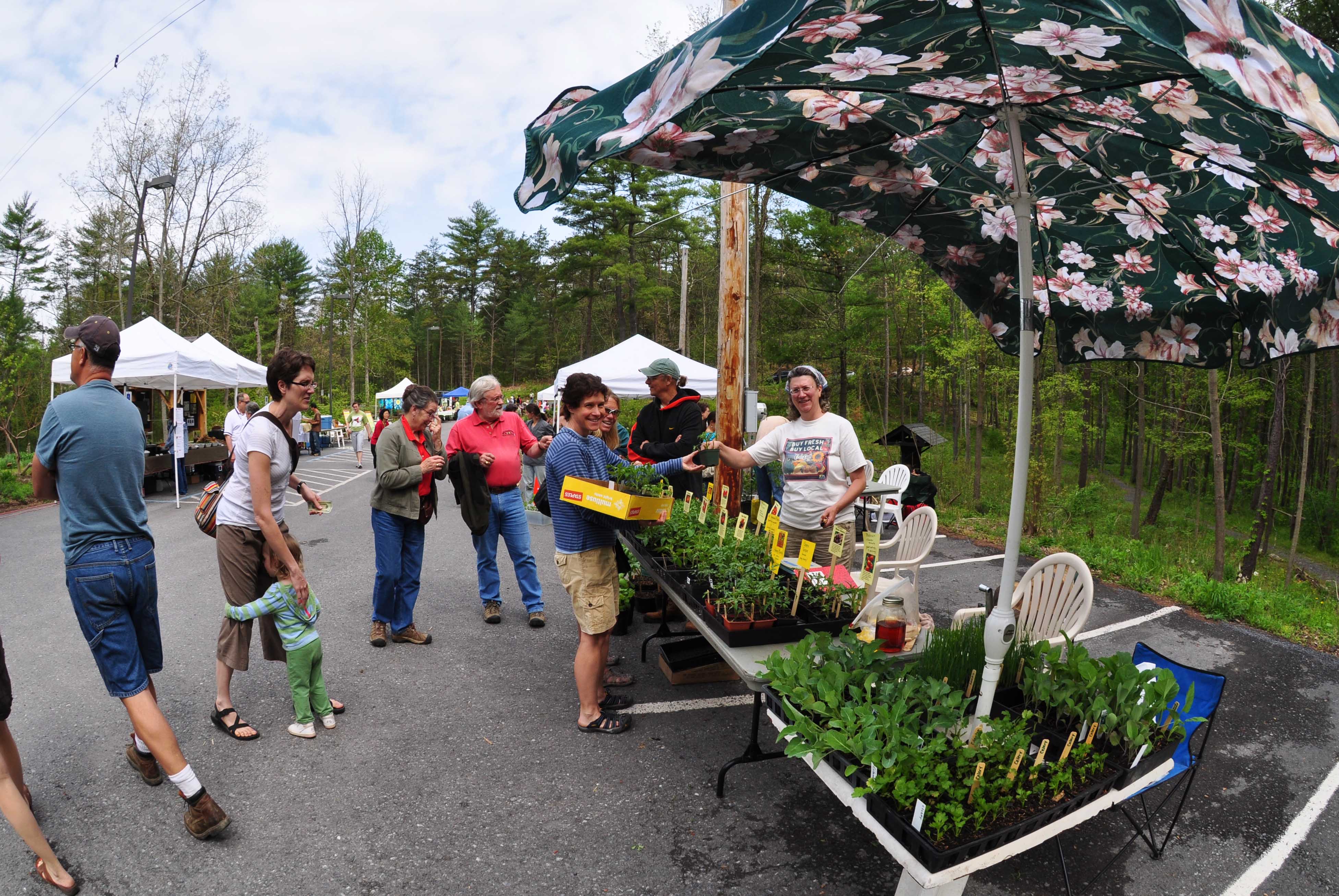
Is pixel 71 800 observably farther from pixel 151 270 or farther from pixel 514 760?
pixel 151 270

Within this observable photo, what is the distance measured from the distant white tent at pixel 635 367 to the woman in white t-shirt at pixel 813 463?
23.5 feet

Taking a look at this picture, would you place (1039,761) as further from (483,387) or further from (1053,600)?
(483,387)

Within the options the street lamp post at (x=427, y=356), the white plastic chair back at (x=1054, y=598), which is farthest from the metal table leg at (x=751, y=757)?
the street lamp post at (x=427, y=356)

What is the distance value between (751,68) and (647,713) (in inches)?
121

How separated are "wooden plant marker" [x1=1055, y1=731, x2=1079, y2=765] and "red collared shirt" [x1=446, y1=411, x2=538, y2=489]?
3.75 meters

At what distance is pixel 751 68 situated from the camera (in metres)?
1.78

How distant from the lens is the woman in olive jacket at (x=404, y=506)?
4.39 meters

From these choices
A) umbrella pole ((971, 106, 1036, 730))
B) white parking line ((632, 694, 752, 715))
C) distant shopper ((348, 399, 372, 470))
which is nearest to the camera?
umbrella pole ((971, 106, 1036, 730))

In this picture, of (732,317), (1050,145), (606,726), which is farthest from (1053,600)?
(732,317)

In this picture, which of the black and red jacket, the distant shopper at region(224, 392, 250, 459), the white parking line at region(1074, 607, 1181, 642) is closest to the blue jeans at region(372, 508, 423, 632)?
the black and red jacket

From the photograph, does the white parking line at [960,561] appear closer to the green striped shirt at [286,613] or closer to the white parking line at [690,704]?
the white parking line at [690,704]

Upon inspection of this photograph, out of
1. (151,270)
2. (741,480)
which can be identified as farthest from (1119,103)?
(151,270)

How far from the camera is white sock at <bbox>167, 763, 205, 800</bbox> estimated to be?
2.55 metres

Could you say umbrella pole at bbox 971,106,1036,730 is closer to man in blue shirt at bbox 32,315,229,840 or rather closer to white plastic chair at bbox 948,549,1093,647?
white plastic chair at bbox 948,549,1093,647
